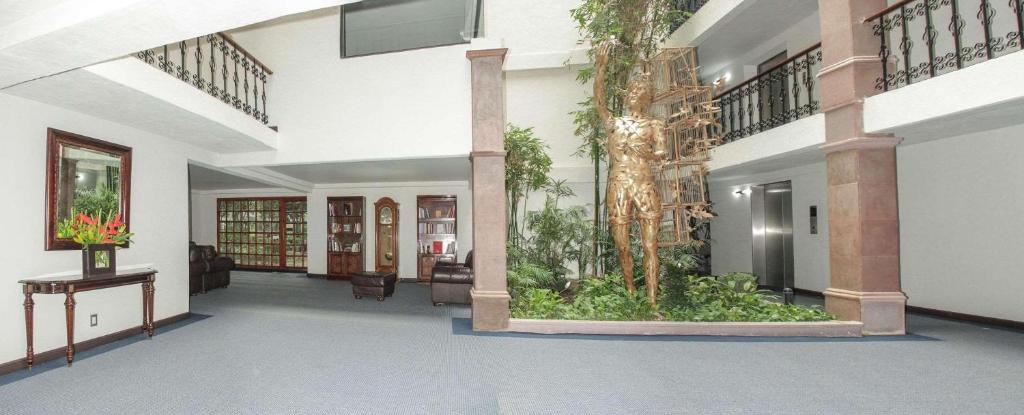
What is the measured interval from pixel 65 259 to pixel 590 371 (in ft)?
18.4

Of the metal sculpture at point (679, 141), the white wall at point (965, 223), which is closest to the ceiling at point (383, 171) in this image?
the metal sculpture at point (679, 141)

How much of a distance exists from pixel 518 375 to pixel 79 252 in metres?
5.05

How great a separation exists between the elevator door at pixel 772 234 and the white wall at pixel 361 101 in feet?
21.3

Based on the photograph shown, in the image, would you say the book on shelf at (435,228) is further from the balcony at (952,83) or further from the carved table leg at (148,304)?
the balcony at (952,83)

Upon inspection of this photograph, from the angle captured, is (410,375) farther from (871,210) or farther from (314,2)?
(871,210)

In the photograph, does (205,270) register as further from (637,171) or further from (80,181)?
(637,171)

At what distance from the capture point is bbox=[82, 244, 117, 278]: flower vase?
4.23 meters

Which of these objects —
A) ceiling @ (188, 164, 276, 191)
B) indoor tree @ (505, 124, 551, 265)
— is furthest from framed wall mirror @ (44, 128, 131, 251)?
indoor tree @ (505, 124, 551, 265)

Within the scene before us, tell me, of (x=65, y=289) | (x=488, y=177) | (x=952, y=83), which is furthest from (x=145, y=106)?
(x=952, y=83)

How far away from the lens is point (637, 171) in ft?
16.1

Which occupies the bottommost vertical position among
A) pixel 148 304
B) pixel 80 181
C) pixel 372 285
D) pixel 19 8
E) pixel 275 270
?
pixel 275 270

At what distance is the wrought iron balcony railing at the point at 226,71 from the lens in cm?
546

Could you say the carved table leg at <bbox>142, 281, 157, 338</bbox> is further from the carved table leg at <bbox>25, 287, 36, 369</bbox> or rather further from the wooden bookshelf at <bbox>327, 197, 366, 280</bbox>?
the wooden bookshelf at <bbox>327, 197, 366, 280</bbox>

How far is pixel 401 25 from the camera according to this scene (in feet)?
24.1
